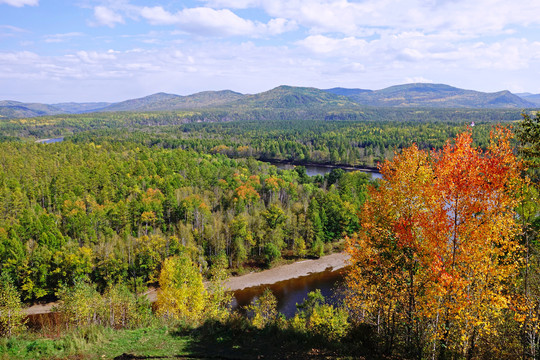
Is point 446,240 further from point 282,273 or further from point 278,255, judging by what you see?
point 278,255

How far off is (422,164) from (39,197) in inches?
3277

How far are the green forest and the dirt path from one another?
6.39 feet

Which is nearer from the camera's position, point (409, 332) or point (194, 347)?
point (409, 332)

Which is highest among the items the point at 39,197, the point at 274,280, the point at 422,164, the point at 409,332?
the point at 422,164

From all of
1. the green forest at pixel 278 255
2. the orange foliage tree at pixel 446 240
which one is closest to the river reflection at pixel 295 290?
the green forest at pixel 278 255

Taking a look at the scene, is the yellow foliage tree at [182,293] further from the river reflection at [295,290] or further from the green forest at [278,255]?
the river reflection at [295,290]

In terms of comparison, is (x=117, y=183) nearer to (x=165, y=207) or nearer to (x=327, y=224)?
(x=165, y=207)

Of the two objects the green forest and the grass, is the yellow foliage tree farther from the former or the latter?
the grass

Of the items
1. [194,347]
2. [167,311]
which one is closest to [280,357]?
[194,347]

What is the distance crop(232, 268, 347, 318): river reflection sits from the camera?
47.1 m

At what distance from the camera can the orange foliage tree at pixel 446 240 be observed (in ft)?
44.0

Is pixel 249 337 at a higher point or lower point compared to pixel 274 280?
higher

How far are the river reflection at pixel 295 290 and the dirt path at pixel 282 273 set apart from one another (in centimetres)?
124

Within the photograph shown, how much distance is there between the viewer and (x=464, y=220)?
46.5 ft
